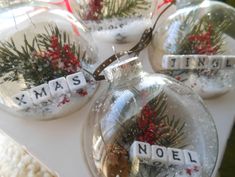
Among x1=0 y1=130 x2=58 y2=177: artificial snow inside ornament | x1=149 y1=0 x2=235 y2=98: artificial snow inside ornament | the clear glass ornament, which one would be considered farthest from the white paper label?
x1=0 y1=130 x2=58 y2=177: artificial snow inside ornament

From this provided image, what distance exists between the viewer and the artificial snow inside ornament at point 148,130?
0.55 m

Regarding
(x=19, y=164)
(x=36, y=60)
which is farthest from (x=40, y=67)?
(x=19, y=164)

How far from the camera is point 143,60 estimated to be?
2.46 ft

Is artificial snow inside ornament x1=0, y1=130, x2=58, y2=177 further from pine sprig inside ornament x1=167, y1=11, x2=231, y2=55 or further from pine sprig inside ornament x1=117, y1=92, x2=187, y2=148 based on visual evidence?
pine sprig inside ornament x1=167, y1=11, x2=231, y2=55

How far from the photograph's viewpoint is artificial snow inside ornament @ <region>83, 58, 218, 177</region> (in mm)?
555

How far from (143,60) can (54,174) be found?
0.84 ft

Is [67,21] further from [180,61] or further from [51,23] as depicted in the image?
[180,61]

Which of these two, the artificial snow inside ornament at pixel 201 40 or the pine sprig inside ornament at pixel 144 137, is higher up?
the artificial snow inside ornament at pixel 201 40

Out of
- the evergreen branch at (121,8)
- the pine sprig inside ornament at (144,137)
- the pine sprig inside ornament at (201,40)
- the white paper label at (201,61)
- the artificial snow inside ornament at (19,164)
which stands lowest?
the artificial snow inside ornament at (19,164)

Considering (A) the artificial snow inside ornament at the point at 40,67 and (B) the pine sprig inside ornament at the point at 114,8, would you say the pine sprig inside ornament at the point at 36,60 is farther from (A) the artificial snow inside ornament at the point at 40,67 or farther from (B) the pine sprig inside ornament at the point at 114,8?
(B) the pine sprig inside ornament at the point at 114,8

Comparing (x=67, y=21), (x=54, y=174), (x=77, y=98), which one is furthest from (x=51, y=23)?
(x=54, y=174)

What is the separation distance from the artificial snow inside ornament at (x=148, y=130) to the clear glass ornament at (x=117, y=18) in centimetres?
15

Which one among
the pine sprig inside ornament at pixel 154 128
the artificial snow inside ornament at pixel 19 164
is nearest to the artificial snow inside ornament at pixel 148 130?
the pine sprig inside ornament at pixel 154 128

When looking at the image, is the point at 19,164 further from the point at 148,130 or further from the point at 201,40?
the point at 201,40
